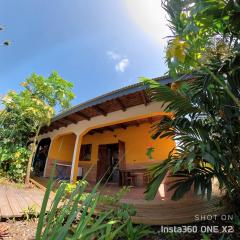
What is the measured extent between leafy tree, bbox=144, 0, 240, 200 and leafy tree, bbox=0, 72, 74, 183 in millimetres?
6583

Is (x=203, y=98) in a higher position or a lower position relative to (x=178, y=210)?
higher

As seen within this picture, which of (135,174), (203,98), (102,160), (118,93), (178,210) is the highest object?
(118,93)

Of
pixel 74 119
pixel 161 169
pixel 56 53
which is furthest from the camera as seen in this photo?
pixel 56 53

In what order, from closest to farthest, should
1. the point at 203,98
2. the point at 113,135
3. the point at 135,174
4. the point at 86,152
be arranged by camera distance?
the point at 203,98
the point at 135,174
the point at 113,135
the point at 86,152

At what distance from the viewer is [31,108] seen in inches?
327

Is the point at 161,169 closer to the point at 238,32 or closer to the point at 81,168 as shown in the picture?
the point at 238,32

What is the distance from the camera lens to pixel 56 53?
9.72 meters

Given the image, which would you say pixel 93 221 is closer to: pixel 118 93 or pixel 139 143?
pixel 118 93

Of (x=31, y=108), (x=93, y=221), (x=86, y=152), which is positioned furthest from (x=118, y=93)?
(x=86, y=152)

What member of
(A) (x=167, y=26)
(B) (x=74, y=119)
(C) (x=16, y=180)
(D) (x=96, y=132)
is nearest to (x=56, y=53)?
(B) (x=74, y=119)

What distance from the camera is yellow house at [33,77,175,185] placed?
6.20 metres

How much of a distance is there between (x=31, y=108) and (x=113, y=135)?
4.14 meters

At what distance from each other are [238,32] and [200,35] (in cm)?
56

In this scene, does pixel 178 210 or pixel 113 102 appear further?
pixel 113 102
